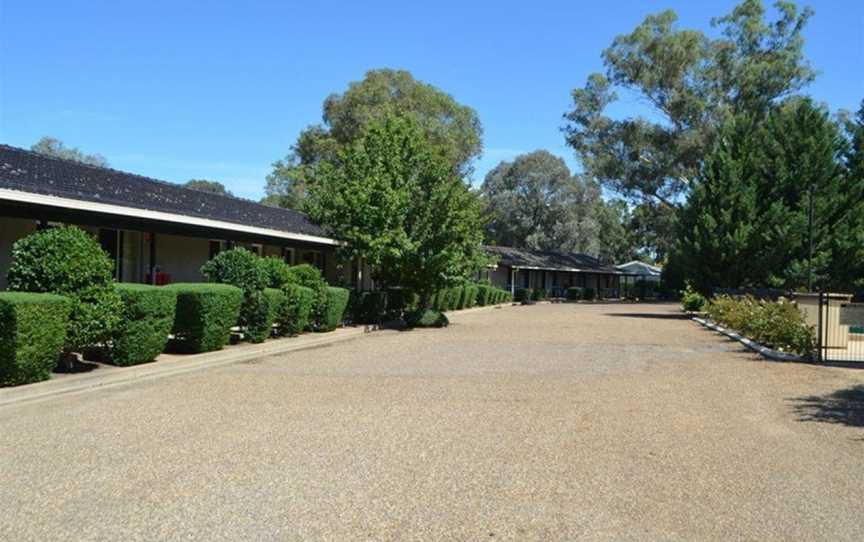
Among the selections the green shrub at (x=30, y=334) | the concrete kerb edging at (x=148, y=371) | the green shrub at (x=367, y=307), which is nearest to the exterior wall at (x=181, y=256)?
the green shrub at (x=367, y=307)

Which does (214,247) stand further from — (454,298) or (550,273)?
(550,273)

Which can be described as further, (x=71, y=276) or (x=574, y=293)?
(x=574, y=293)

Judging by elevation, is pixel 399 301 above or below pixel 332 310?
above

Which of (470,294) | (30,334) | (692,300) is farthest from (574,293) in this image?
(30,334)

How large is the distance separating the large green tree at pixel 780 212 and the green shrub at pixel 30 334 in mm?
28996

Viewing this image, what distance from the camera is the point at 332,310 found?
21.1 meters

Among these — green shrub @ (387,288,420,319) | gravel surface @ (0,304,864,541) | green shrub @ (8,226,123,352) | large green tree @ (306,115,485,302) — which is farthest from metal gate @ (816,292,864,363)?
green shrub @ (8,226,123,352)

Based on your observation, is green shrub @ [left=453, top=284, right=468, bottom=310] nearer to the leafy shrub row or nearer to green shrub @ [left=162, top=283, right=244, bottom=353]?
the leafy shrub row

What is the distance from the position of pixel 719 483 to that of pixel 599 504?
1.25m

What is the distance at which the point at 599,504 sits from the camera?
5.54 m

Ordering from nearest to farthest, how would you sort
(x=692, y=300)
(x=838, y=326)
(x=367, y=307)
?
(x=838, y=326) < (x=367, y=307) < (x=692, y=300)

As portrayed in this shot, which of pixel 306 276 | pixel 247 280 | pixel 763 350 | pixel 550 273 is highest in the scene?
pixel 550 273

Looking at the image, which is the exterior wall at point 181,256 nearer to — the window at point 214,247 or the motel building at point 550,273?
the window at point 214,247

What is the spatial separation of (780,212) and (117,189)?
2679 cm
